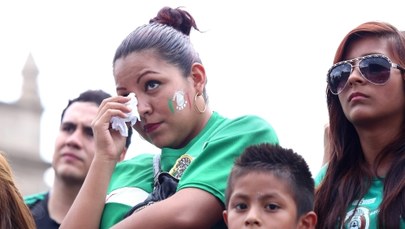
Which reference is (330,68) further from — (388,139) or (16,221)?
(16,221)

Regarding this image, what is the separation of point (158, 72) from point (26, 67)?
4388 centimetres

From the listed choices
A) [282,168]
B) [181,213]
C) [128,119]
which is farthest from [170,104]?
[282,168]

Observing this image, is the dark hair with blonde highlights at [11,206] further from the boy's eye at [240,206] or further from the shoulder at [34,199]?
the shoulder at [34,199]

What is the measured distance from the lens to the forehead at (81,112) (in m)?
9.07

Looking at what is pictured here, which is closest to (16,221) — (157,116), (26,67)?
(157,116)

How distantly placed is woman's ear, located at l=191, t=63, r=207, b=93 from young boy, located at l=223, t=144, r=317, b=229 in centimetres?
64

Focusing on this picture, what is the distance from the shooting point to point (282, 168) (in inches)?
235

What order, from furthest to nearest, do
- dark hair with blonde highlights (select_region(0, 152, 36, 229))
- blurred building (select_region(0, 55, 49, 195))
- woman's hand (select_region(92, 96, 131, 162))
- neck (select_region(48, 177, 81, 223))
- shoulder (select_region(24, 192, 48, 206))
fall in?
blurred building (select_region(0, 55, 49, 195)), shoulder (select_region(24, 192, 48, 206)), neck (select_region(48, 177, 81, 223)), woman's hand (select_region(92, 96, 131, 162)), dark hair with blonde highlights (select_region(0, 152, 36, 229))

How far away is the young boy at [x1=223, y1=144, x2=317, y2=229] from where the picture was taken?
5785 mm

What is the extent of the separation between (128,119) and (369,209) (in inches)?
47.8

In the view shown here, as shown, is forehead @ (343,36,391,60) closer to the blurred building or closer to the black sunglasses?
the black sunglasses

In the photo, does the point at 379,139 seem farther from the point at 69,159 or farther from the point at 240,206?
the point at 69,159

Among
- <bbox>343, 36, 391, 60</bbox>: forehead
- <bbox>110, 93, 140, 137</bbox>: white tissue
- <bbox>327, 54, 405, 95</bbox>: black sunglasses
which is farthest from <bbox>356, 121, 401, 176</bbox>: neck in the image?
<bbox>110, 93, 140, 137</bbox>: white tissue

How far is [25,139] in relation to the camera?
Answer: 51750 millimetres
